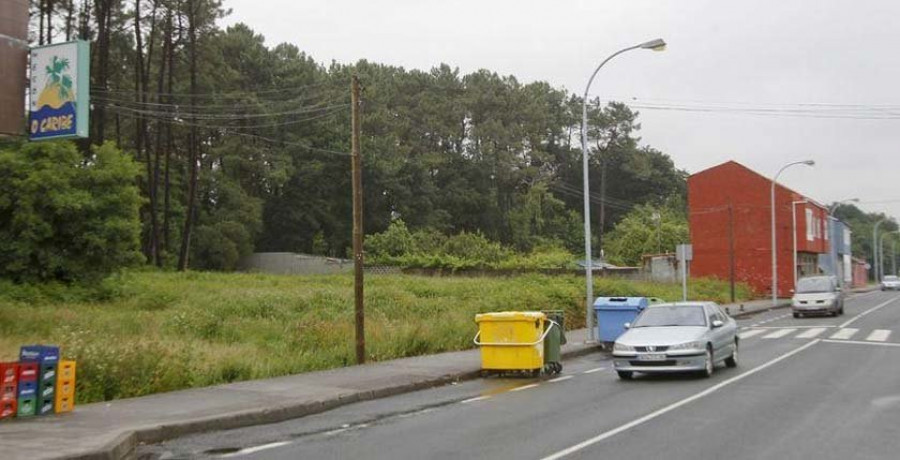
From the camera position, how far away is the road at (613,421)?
8.50 meters

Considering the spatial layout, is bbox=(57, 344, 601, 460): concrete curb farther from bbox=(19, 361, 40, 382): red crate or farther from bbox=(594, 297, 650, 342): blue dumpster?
bbox=(594, 297, 650, 342): blue dumpster

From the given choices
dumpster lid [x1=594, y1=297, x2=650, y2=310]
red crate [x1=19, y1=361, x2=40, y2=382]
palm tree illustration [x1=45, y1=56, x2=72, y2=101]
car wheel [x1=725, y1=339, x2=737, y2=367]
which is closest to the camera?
red crate [x1=19, y1=361, x2=40, y2=382]

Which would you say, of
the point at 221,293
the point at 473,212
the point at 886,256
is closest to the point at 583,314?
the point at 221,293

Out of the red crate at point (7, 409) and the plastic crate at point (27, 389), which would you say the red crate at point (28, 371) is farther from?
the red crate at point (7, 409)

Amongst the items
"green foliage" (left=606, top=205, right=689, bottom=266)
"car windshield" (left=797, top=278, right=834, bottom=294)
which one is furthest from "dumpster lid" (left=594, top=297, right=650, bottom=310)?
"green foliage" (left=606, top=205, right=689, bottom=266)

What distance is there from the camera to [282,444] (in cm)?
927

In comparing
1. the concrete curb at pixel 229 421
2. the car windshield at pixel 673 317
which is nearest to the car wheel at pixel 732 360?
the car windshield at pixel 673 317

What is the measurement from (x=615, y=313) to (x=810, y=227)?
156 ft

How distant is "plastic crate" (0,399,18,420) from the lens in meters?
9.79

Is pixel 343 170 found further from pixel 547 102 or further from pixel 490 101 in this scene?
pixel 547 102

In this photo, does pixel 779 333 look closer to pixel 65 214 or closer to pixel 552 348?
pixel 552 348

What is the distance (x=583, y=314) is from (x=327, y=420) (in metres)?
19.8

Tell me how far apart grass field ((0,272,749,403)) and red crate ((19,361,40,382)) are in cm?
178

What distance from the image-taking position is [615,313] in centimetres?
2150
